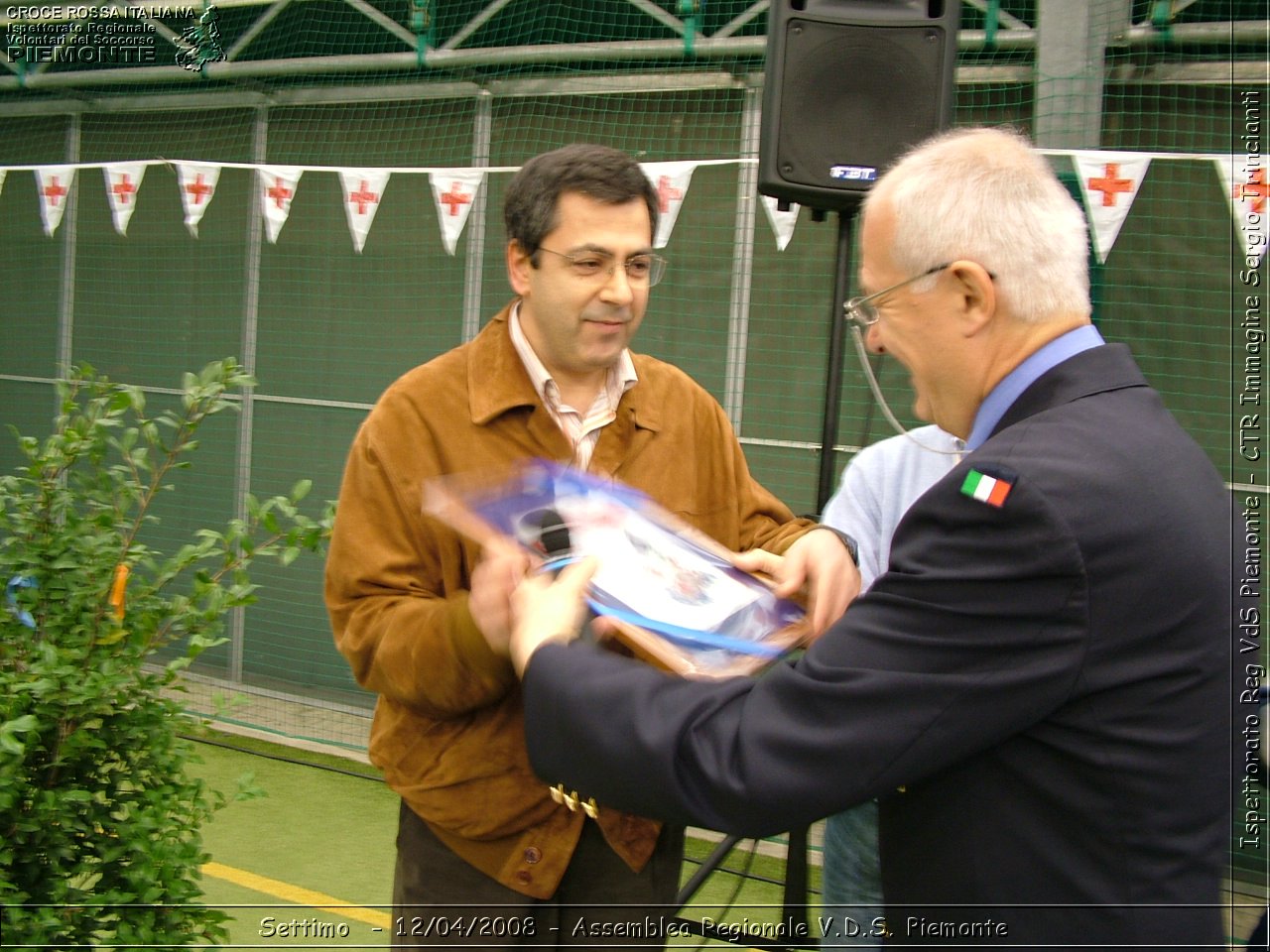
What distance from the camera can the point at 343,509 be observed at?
80.1 inches

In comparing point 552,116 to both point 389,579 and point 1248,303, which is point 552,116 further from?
point 389,579

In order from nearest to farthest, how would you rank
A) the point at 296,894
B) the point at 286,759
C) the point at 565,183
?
the point at 565,183, the point at 296,894, the point at 286,759

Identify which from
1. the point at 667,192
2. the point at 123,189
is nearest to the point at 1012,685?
the point at 667,192

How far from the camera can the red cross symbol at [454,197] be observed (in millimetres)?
5891

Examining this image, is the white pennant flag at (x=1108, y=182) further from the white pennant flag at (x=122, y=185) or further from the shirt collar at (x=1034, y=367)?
the white pennant flag at (x=122, y=185)

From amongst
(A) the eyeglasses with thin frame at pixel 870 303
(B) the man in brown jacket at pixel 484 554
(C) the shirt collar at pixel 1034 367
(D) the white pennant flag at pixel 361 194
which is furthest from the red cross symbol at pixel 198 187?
(C) the shirt collar at pixel 1034 367

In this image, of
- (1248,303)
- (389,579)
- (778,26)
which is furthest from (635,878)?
(1248,303)

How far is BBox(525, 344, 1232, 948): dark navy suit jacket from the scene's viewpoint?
4.30 feet

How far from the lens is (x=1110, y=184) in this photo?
4.35m

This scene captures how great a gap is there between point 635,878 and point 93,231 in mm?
7000

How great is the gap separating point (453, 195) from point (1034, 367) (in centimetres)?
478

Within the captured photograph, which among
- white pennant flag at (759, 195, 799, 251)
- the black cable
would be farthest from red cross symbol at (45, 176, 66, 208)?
white pennant flag at (759, 195, 799, 251)

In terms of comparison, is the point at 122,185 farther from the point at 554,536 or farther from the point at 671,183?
the point at 554,536

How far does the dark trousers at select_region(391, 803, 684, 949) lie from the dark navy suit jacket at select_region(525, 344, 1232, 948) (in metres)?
0.74
